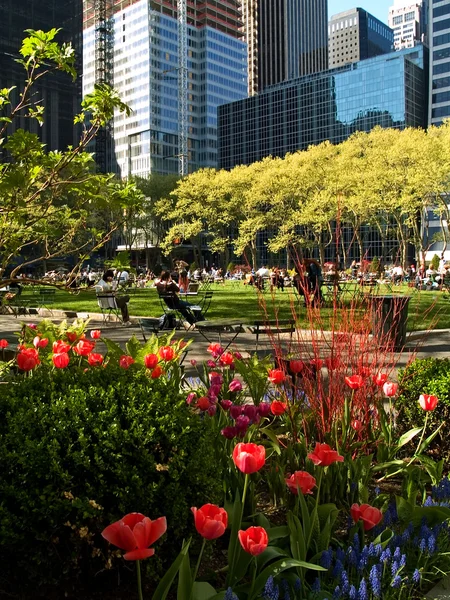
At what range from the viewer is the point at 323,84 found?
100812mm

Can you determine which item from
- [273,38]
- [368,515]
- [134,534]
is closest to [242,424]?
[368,515]

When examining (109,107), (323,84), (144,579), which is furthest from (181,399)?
(323,84)

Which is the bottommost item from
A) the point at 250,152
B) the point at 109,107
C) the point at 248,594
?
the point at 248,594

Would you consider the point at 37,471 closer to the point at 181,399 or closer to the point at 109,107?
the point at 181,399

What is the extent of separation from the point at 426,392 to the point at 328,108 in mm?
103208

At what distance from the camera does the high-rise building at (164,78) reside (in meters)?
111

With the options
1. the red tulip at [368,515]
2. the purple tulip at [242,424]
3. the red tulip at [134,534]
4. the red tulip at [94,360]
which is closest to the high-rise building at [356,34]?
the red tulip at [94,360]

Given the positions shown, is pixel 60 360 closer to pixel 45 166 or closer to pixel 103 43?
pixel 45 166

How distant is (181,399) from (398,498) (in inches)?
40.0

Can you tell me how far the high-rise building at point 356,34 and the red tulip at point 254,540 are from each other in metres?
207

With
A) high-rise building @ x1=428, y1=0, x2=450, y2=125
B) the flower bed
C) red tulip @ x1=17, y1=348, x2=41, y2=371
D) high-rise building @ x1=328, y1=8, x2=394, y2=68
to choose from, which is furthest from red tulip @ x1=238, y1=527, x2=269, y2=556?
high-rise building @ x1=328, y1=8, x2=394, y2=68

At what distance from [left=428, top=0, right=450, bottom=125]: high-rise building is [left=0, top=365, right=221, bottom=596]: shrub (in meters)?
101

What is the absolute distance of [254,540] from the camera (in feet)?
4.89

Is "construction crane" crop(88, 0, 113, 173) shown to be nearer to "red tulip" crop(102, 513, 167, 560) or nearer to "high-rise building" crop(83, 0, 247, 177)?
"high-rise building" crop(83, 0, 247, 177)
